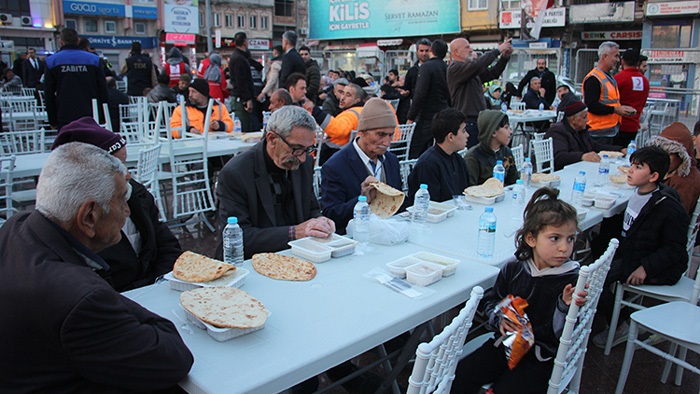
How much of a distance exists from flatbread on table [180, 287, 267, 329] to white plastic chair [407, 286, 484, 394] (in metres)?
0.58

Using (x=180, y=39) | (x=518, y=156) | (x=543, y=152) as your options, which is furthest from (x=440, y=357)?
(x=180, y=39)

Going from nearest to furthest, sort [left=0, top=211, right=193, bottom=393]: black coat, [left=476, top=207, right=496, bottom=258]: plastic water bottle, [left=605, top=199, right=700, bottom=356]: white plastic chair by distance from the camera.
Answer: [left=0, top=211, right=193, bottom=393]: black coat → [left=476, top=207, right=496, bottom=258]: plastic water bottle → [left=605, top=199, right=700, bottom=356]: white plastic chair

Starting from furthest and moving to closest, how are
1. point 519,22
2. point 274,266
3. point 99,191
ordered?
point 519,22 < point 274,266 < point 99,191

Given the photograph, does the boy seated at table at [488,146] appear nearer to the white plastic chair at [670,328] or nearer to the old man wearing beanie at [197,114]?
the white plastic chair at [670,328]

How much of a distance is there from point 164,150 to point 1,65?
52.3 ft

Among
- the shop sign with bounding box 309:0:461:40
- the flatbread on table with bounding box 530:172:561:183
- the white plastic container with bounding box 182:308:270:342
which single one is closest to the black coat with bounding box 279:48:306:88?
the flatbread on table with bounding box 530:172:561:183

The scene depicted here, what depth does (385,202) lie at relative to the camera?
297 cm

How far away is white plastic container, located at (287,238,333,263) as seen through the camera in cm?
232

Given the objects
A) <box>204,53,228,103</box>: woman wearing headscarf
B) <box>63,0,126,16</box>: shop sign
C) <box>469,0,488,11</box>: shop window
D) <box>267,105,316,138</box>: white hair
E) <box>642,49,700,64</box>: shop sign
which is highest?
<box>63,0,126,16</box>: shop sign

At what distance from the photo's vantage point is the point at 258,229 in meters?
2.65

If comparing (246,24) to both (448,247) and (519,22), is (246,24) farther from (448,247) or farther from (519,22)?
(448,247)

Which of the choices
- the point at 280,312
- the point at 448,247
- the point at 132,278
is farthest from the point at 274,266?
the point at 448,247

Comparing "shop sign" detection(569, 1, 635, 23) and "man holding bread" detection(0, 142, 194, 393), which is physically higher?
"shop sign" detection(569, 1, 635, 23)

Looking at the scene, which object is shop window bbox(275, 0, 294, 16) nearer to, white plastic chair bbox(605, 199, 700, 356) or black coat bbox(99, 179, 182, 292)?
black coat bbox(99, 179, 182, 292)
